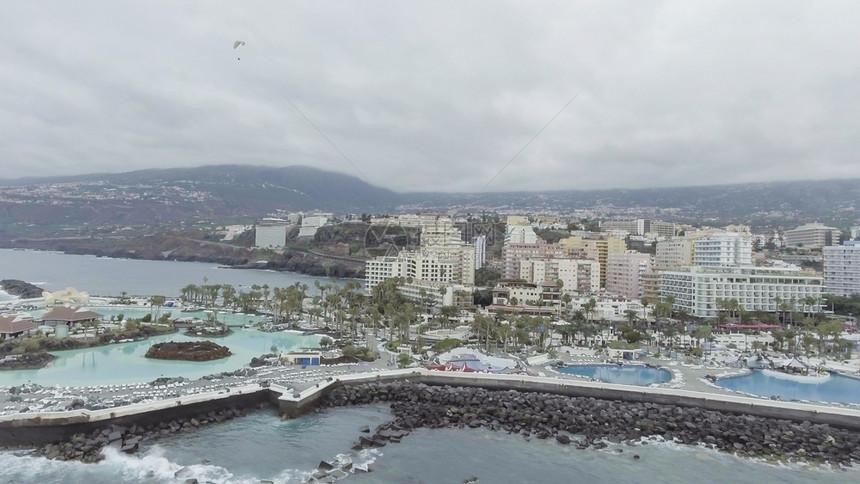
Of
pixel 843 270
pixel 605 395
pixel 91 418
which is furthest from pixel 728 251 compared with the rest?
pixel 91 418

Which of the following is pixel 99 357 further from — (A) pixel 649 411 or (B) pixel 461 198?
(B) pixel 461 198

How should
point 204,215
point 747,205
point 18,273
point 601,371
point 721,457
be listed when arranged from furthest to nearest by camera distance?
point 204,215 → point 747,205 → point 18,273 → point 601,371 → point 721,457

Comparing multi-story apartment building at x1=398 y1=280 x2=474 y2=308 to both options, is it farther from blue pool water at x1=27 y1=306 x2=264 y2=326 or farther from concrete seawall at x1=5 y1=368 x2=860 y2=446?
concrete seawall at x1=5 y1=368 x2=860 y2=446

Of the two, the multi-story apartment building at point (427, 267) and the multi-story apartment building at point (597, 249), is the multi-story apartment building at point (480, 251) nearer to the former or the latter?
the multi-story apartment building at point (427, 267)

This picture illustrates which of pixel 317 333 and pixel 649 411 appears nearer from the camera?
pixel 649 411

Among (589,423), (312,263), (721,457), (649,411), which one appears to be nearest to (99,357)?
(589,423)

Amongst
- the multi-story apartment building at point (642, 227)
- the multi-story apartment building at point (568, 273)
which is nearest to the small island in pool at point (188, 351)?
the multi-story apartment building at point (568, 273)
